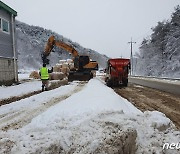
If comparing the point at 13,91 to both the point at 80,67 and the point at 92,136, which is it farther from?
the point at 92,136

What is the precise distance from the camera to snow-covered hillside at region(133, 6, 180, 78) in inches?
1757

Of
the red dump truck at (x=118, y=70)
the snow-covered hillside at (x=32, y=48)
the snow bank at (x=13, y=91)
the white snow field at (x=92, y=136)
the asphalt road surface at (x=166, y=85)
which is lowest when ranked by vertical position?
the asphalt road surface at (x=166, y=85)

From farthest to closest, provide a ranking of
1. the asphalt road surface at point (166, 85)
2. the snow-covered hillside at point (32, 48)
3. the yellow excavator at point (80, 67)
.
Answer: the snow-covered hillside at point (32, 48) < the yellow excavator at point (80, 67) < the asphalt road surface at point (166, 85)

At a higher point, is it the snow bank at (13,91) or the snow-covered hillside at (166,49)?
the snow-covered hillside at (166,49)

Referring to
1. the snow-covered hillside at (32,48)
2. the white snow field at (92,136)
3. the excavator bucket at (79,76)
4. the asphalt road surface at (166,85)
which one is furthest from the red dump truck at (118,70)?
the snow-covered hillside at (32,48)

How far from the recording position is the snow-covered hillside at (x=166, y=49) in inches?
1757

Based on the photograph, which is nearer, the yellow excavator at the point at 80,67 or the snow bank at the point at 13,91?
the snow bank at the point at 13,91

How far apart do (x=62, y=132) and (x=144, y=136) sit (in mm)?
1666

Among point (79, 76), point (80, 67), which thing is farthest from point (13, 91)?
point (80, 67)

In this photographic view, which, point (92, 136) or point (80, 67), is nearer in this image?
point (92, 136)

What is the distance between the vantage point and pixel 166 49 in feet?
157

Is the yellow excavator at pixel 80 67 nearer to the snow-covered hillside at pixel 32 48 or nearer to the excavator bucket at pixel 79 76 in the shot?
the excavator bucket at pixel 79 76

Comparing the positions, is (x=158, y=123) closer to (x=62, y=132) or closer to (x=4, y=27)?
(x=62, y=132)

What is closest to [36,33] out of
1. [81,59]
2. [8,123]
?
[81,59]
